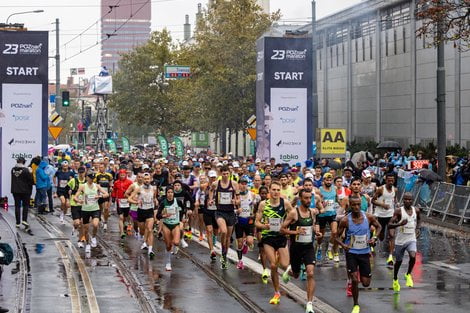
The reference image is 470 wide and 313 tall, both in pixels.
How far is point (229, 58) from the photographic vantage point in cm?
5341

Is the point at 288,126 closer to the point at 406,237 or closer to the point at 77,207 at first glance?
the point at 77,207

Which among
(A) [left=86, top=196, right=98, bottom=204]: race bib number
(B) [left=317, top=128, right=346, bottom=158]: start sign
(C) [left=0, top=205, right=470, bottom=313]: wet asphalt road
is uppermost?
(B) [left=317, top=128, right=346, bottom=158]: start sign

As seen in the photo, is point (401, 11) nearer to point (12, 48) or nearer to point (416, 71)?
point (416, 71)

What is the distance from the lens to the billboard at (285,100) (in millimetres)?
33781

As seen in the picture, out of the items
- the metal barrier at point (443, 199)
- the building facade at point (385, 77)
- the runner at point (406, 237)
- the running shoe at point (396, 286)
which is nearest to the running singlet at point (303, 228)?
the running shoe at point (396, 286)

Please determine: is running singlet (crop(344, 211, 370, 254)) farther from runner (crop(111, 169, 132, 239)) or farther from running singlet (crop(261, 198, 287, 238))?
runner (crop(111, 169, 132, 239))

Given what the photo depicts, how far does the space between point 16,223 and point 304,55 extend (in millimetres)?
12529

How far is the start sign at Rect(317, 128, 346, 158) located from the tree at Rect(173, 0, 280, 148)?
684 inches

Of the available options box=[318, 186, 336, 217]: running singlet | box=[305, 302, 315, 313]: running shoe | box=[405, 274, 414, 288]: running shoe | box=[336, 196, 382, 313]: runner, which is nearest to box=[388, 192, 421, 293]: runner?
box=[405, 274, 414, 288]: running shoe

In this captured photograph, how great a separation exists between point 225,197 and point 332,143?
1758 centimetres

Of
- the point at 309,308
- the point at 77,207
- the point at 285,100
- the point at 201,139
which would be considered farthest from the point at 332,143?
the point at 201,139


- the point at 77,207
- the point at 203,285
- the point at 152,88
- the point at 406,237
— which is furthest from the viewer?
the point at 152,88

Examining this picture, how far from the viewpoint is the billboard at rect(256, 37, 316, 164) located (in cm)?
3378

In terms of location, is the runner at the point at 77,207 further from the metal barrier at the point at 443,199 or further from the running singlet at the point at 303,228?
the metal barrier at the point at 443,199
